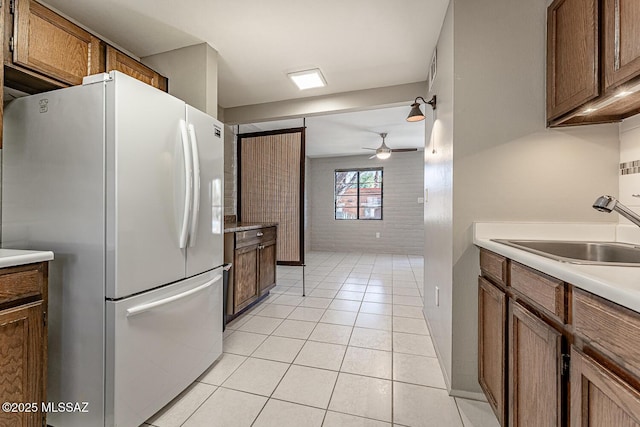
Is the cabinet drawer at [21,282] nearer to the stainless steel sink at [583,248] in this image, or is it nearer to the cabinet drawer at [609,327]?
the cabinet drawer at [609,327]

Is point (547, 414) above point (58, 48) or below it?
below

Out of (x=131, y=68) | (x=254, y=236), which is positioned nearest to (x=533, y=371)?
(x=254, y=236)

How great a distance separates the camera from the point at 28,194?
4.49 ft

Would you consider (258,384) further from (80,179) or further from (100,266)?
(80,179)

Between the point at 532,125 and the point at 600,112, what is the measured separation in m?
0.26

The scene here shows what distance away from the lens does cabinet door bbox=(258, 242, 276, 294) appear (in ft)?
10.7

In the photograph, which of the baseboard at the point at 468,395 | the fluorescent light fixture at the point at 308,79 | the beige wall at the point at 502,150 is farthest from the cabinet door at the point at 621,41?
the fluorescent light fixture at the point at 308,79

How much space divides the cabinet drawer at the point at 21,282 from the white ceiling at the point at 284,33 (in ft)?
5.75

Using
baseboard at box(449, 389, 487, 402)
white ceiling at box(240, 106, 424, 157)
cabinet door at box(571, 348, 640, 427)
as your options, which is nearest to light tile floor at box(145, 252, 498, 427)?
baseboard at box(449, 389, 487, 402)

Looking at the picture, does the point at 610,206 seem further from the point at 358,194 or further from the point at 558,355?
the point at 358,194

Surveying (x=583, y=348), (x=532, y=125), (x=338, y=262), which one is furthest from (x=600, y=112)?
(x=338, y=262)

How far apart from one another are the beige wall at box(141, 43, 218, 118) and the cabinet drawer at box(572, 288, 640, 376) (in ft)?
8.13

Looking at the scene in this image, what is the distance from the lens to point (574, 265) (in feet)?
2.79

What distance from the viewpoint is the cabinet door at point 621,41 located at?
987 mm
